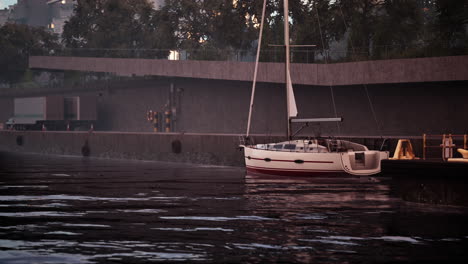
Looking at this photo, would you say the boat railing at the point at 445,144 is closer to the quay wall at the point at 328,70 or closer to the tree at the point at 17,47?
the quay wall at the point at 328,70

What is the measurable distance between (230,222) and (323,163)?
51.0 ft

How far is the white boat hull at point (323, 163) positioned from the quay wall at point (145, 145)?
3.39 m

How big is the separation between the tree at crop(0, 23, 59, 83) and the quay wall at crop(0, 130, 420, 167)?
30.5 m

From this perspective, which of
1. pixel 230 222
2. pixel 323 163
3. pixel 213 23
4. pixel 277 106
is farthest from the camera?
pixel 213 23

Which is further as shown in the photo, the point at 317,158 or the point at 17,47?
the point at 17,47

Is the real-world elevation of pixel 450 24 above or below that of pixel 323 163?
above

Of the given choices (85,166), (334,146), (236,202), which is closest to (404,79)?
(334,146)

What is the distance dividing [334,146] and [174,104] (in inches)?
1405

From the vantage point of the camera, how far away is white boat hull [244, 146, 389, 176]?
113 feet

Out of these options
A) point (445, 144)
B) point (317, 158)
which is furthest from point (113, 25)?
point (445, 144)

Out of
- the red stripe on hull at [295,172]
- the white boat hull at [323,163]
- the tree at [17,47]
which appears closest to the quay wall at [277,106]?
the white boat hull at [323,163]

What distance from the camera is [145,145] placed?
182ft

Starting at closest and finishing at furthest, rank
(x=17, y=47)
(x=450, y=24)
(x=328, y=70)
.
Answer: (x=450, y=24) → (x=328, y=70) → (x=17, y=47)

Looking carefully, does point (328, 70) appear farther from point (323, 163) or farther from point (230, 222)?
point (230, 222)
